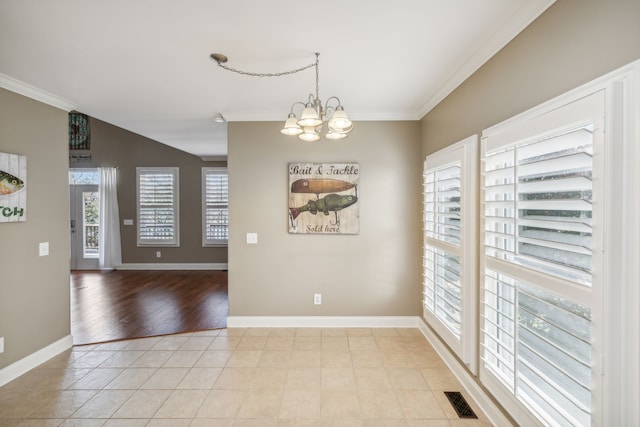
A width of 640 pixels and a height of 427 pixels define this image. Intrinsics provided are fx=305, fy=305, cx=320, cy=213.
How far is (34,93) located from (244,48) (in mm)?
2169

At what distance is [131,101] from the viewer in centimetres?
316

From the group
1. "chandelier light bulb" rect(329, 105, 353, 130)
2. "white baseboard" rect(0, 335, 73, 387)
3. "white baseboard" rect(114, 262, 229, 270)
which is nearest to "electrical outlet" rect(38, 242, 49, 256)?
"white baseboard" rect(0, 335, 73, 387)

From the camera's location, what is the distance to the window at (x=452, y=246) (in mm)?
2338

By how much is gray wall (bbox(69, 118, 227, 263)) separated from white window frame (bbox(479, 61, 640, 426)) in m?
6.68

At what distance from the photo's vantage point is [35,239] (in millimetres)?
2834

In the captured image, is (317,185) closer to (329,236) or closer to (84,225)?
(329,236)

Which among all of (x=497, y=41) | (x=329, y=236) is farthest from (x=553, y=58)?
(x=329, y=236)

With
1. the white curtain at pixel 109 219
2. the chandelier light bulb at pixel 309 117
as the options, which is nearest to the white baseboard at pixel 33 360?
the chandelier light bulb at pixel 309 117

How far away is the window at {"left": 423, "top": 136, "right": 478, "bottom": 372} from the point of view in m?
2.34

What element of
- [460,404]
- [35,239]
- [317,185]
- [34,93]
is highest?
[34,93]

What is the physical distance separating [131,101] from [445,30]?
3.01 metres

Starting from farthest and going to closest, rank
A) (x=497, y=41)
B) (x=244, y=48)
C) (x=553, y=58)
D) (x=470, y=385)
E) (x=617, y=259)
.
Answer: (x=470, y=385) → (x=244, y=48) → (x=497, y=41) → (x=553, y=58) → (x=617, y=259)

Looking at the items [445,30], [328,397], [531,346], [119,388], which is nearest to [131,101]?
[119,388]

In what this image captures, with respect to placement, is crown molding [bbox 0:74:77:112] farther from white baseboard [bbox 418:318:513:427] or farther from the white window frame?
white baseboard [bbox 418:318:513:427]
